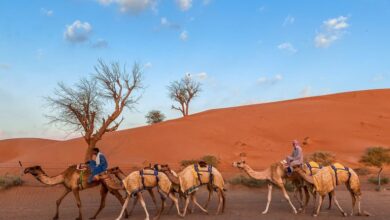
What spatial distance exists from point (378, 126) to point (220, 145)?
46.3 feet

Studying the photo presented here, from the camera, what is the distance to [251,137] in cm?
3256

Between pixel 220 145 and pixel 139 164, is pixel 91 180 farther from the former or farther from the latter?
pixel 220 145

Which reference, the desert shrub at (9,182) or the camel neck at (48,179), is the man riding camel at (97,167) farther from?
the desert shrub at (9,182)

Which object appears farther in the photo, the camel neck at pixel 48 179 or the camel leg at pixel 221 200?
the camel leg at pixel 221 200

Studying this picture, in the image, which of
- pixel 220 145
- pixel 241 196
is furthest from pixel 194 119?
pixel 241 196

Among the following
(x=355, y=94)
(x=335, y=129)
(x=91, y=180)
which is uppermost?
(x=355, y=94)

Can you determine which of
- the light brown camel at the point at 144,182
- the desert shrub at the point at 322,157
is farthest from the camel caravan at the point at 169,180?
the desert shrub at the point at 322,157

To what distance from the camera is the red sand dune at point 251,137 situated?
28.5 meters

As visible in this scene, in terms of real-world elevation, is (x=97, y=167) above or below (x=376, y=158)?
above

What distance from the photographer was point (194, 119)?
1576 inches

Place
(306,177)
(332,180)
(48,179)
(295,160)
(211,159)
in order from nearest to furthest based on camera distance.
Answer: (48,179), (332,180), (306,177), (295,160), (211,159)

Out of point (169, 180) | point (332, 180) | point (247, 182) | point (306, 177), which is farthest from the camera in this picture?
point (247, 182)

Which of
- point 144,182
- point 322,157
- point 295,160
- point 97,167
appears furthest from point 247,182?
point 97,167

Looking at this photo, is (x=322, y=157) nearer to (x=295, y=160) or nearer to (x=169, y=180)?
(x=295, y=160)
